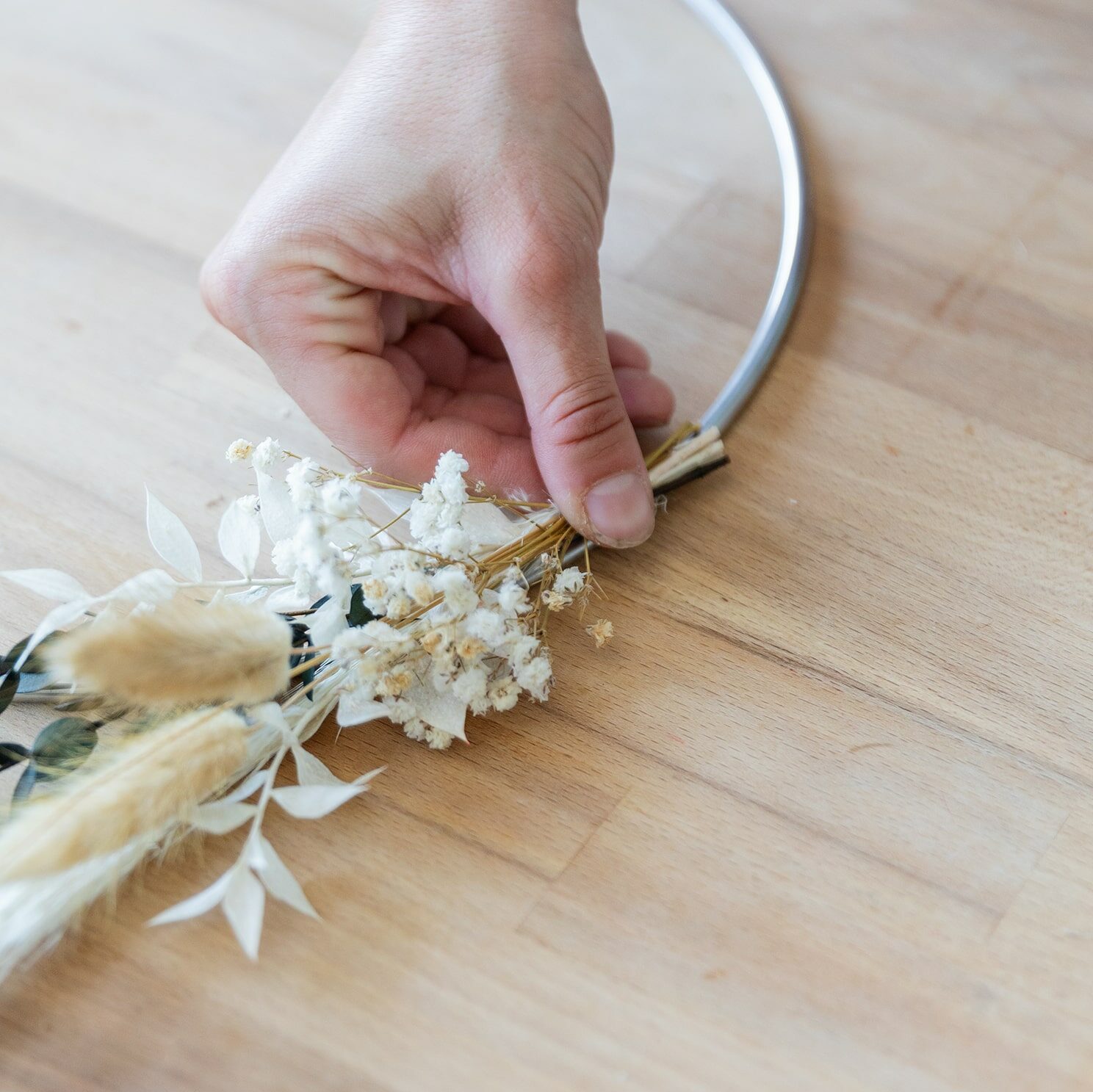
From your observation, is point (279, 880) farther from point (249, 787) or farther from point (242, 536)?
point (242, 536)

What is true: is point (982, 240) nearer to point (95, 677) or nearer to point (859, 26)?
point (859, 26)

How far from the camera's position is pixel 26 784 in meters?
0.47

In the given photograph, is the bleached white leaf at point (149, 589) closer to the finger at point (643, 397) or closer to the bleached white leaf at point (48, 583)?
the bleached white leaf at point (48, 583)

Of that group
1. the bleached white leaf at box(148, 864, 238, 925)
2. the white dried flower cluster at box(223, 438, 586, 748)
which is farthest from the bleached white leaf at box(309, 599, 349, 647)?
the bleached white leaf at box(148, 864, 238, 925)

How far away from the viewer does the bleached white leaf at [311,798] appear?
457mm

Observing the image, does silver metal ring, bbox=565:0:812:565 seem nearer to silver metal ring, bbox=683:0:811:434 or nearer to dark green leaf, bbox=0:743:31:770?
silver metal ring, bbox=683:0:811:434

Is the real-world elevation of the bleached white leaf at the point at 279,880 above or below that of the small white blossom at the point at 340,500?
below

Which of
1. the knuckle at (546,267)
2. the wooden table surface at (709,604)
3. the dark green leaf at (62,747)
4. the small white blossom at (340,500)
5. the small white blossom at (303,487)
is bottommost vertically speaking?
the wooden table surface at (709,604)

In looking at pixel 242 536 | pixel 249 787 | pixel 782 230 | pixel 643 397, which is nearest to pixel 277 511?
pixel 242 536

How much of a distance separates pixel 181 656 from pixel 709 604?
27cm

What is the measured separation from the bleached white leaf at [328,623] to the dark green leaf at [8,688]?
0.13 metres

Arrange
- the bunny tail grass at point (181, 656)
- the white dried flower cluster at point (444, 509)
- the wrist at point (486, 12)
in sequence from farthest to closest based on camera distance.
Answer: the wrist at point (486, 12) → the white dried flower cluster at point (444, 509) → the bunny tail grass at point (181, 656)

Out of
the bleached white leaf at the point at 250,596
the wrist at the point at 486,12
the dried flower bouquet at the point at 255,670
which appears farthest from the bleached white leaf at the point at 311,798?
the wrist at the point at 486,12

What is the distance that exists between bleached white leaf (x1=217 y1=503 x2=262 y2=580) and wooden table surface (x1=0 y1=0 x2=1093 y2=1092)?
9 cm
